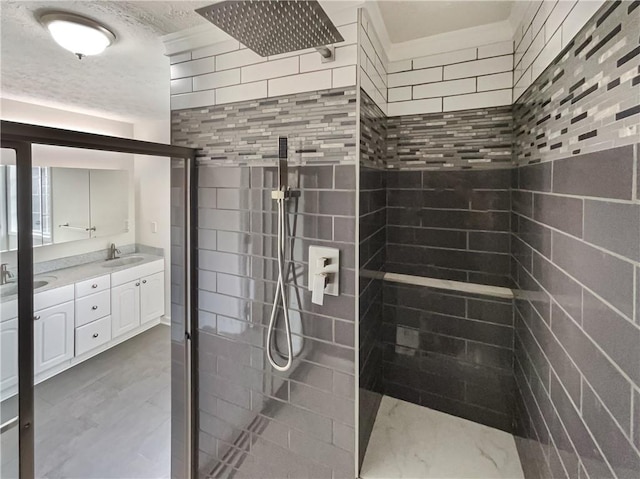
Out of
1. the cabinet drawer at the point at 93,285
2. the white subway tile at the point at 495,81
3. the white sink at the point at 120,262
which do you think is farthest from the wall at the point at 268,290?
the cabinet drawer at the point at 93,285

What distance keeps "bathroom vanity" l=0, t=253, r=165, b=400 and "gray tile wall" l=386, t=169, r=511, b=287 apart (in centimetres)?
163

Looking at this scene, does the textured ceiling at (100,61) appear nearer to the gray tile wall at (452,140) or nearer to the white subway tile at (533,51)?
the gray tile wall at (452,140)

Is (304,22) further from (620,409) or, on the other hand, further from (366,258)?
(620,409)

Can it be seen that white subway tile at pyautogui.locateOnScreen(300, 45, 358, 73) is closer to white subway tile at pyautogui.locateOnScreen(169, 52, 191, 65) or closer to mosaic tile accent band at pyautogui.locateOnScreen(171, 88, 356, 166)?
mosaic tile accent band at pyautogui.locateOnScreen(171, 88, 356, 166)

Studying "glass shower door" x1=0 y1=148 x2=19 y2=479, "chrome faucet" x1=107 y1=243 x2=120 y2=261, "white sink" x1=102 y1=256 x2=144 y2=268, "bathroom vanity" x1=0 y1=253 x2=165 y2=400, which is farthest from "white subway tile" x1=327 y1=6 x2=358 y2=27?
"chrome faucet" x1=107 y1=243 x2=120 y2=261

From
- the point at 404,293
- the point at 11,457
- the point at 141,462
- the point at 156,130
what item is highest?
the point at 156,130

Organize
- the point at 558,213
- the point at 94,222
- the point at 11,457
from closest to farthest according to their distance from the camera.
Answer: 1. the point at 558,213
2. the point at 11,457
3. the point at 94,222

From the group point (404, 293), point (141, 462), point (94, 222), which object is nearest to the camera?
point (404, 293)

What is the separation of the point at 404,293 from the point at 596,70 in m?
1.15

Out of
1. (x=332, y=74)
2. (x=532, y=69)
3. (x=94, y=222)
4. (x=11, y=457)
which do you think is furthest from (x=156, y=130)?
(x=532, y=69)

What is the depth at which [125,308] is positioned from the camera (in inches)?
108

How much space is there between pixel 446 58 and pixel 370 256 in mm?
995

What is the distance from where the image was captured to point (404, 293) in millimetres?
1596

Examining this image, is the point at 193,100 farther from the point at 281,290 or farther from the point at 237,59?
the point at 281,290
